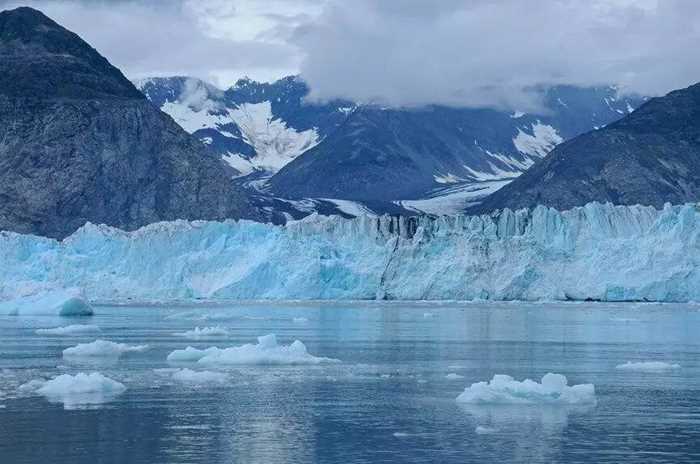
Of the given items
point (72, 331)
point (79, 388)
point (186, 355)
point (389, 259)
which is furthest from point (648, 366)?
point (389, 259)

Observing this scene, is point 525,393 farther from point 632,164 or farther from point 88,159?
point 632,164

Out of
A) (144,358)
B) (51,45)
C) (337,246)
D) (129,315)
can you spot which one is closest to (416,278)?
(337,246)

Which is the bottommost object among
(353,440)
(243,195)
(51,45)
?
(353,440)

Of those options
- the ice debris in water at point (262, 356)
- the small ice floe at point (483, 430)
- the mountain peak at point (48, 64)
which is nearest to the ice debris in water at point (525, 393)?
the small ice floe at point (483, 430)

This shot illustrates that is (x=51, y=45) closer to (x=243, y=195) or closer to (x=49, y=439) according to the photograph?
(x=243, y=195)

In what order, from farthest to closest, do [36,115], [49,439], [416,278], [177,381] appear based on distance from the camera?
[36,115], [416,278], [177,381], [49,439]

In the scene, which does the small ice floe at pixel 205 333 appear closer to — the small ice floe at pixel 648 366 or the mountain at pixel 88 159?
the small ice floe at pixel 648 366
